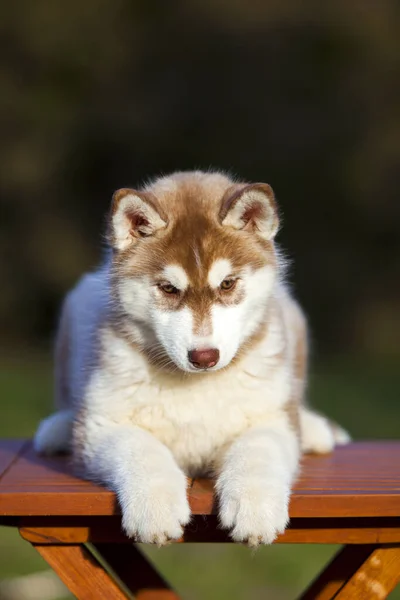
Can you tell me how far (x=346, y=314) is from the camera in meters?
14.8

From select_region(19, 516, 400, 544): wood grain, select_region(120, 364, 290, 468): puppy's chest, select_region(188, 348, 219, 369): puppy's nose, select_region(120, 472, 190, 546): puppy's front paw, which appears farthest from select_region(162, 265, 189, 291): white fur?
Answer: select_region(19, 516, 400, 544): wood grain

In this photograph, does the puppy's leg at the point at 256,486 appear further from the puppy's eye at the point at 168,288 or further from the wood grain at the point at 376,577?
the puppy's eye at the point at 168,288

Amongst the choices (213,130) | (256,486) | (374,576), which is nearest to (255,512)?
(256,486)

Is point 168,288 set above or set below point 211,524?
above

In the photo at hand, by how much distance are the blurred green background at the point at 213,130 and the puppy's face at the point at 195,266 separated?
10.6 meters

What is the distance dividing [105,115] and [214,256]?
11739mm

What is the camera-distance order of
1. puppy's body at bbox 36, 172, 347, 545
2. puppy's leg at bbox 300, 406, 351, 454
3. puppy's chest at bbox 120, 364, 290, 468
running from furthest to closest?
puppy's leg at bbox 300, 406, 351, 454, puppy's chest at bbox 120, 364, 290, 468, puppy's body at bbox 36, 172, 347, 545

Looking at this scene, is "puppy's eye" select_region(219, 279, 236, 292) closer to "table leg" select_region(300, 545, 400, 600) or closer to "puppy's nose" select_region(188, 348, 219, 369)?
"puppy's nose" select_region(188, 348, 219, 369)

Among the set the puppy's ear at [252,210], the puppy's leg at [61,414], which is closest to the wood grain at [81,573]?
the puppy's leg at [61,414]

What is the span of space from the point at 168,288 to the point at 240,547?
8.98 feet

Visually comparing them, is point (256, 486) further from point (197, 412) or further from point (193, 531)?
point (197, 412)

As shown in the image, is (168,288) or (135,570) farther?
(135,570)

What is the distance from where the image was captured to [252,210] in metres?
3.30

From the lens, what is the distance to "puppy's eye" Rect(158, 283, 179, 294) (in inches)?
124
